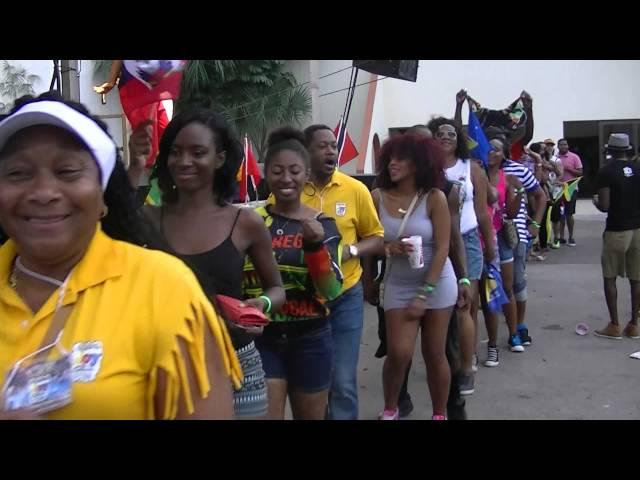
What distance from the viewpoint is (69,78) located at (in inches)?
236

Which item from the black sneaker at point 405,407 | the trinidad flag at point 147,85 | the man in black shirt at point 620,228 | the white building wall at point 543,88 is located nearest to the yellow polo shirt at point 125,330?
the trinidad flag at point 147,85

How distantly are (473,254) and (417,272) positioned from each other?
125cm

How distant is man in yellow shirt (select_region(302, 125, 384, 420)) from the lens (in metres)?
3.97

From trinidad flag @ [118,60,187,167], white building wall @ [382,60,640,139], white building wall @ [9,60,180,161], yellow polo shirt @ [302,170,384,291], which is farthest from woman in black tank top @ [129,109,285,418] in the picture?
white building wall @ [382,60,640,139]

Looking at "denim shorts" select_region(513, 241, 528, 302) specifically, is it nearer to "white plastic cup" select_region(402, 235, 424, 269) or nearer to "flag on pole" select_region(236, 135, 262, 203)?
"white plastic cup" select_region(402, 235, 424, 269)

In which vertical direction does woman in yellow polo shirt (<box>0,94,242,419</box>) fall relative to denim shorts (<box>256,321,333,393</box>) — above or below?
above

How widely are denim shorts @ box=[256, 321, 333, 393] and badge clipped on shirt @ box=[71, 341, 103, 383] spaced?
1.80 meters

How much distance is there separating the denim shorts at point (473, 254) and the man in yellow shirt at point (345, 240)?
1.22 m

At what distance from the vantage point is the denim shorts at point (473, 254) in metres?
5.33

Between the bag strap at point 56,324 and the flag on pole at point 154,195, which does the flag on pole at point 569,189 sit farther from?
the bag strap at point 56,324

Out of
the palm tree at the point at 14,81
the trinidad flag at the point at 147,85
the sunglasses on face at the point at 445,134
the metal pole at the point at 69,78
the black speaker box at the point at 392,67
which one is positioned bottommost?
the sunglasses on face at the point at 445,134

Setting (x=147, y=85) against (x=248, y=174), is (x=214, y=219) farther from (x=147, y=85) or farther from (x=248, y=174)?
(x=248, y=174)
